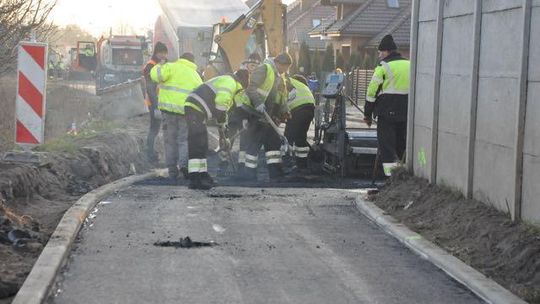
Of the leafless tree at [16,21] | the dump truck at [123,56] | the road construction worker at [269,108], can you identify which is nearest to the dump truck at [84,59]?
the dump truck at [123,56]

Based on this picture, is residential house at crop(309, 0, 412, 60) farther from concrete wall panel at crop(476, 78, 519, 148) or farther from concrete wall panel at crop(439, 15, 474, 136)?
concrete wall panel at crop(476, 78, 519, 148)

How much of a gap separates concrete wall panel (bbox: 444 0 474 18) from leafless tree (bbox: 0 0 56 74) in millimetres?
6408

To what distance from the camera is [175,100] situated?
14.1m

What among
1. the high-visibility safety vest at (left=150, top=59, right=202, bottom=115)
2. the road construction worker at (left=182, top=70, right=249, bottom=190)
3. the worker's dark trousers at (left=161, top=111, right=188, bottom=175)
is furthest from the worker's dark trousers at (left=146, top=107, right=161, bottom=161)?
the road construction worker at (left=182, top=70, right=249, bottom=190)

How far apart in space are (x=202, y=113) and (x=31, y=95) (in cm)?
267

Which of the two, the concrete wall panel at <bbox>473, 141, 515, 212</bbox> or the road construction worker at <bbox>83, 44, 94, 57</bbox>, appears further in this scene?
the road construction worker at <bbox>83, 44, 94, 57</bbox>

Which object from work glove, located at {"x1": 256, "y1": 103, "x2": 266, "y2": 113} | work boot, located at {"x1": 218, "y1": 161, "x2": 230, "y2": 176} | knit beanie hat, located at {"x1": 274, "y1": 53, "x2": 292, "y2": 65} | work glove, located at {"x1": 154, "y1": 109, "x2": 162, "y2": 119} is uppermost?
knit beanie hat, located at {"x1": 274, "y1": 53, "x2": 292, "y2": 65}

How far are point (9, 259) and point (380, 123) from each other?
6.21 meters

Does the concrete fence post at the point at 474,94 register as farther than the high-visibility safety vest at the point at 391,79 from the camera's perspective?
No

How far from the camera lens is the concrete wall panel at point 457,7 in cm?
966

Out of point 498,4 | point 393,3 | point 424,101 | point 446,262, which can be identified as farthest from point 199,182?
point 393,3

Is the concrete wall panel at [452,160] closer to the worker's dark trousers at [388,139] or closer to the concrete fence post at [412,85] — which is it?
the concrete fence post at [412,85]

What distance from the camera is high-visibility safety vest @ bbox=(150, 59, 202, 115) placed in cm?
1404

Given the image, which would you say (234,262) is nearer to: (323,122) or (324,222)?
(324,222)
